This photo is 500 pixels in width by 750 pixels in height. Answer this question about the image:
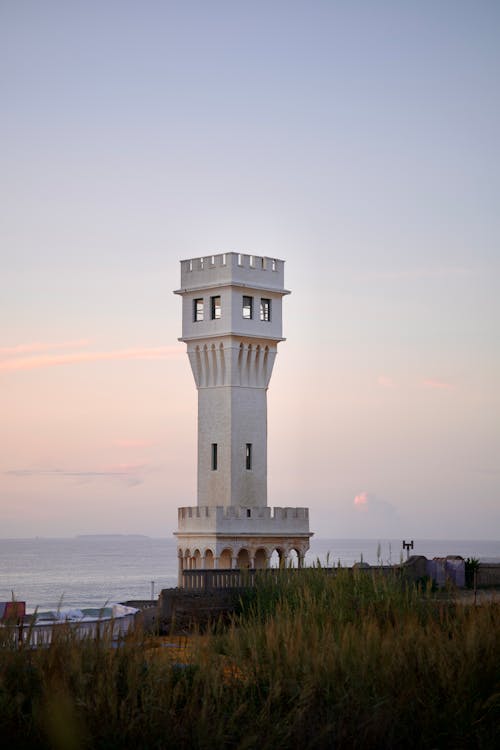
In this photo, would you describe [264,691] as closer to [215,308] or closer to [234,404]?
[234,404]

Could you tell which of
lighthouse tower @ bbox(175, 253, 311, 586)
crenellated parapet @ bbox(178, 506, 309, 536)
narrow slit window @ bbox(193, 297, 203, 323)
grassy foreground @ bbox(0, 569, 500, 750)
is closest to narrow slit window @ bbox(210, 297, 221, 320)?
lighthouse tower @ bbox(175, 253, 311, 586)

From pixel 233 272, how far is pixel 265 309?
6.89ft

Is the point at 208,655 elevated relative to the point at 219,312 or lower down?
lower down

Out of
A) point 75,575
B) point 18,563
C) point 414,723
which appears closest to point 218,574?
point 414,723

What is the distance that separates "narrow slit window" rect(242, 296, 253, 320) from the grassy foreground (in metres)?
29.7

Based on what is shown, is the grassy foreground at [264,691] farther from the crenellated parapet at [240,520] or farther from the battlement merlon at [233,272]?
the battlement merlon at [233,272]

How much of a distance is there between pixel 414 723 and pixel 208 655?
2130mm

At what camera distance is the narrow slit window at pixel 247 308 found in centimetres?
4500

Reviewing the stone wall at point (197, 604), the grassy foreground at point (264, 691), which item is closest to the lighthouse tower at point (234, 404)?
the stone wall at point (197, 604)

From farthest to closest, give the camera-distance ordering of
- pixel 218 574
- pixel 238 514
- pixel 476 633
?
1. pixel 238 514
2. pixel 218 574
3. pixel 476 633

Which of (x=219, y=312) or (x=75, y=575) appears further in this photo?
(x=75, y=575)

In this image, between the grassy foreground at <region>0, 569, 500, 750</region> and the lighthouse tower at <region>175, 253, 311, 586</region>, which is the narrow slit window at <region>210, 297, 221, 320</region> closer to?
the lighthouse tower at <region>175, 253, 311, 586</region>

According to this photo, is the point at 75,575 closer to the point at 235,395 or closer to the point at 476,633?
the point at 235,395

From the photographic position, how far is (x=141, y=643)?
13344 millimetres
